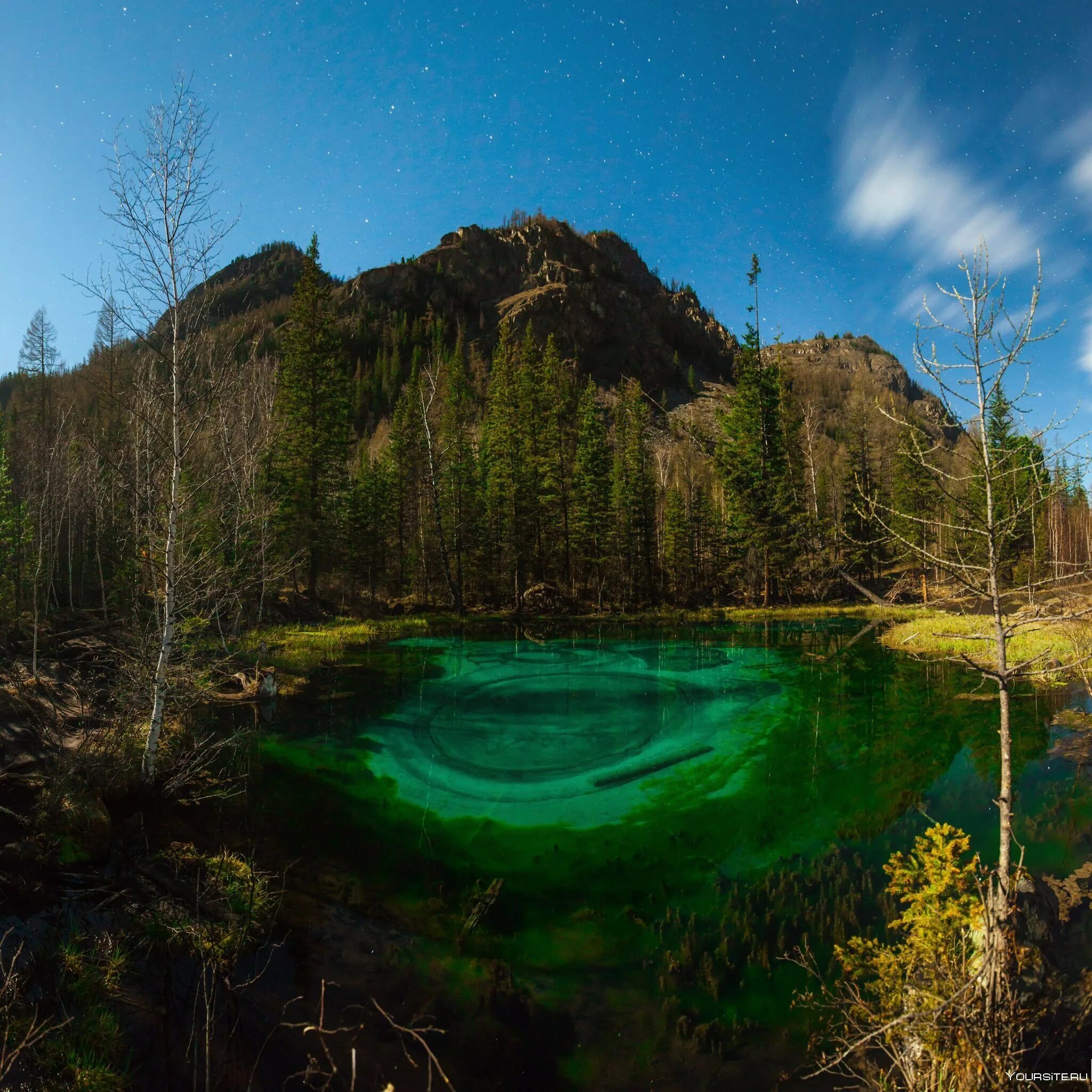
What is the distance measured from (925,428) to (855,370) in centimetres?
20488

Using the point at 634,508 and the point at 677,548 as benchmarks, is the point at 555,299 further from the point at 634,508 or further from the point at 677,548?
the point at 677,548

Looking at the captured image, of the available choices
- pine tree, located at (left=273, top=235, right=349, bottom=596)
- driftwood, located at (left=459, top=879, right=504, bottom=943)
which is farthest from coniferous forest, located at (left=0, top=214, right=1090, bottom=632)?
driftwood, located at (left=459, top=879, right=504, bottom=943)

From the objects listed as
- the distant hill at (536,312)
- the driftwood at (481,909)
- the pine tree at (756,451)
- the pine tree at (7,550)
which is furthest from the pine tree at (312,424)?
the distant hill at (536,312)

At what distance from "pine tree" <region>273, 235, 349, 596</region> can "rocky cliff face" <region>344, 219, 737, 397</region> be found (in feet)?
222

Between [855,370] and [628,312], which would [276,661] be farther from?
[855,370]

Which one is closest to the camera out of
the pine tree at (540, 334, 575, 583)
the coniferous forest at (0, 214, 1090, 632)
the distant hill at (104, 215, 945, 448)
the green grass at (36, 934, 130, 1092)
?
the green grass at (36, 934, 130, 1092)

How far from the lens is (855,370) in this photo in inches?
7106

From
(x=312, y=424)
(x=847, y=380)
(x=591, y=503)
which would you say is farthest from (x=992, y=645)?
(x=847, y=380)

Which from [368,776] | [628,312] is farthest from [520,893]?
[628,312]

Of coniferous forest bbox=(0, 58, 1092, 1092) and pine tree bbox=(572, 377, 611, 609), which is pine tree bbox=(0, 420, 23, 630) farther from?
pine tree bbox=(572, 377, 611, 609)

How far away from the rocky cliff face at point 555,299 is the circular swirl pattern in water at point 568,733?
8232 cm

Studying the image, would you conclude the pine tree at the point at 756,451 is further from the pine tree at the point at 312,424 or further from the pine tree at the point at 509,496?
the pine tree at the point at 312,424

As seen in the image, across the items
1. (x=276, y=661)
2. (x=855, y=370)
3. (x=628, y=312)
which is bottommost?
(x=276, y=661)

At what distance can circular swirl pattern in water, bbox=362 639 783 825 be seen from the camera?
973 centimetres
